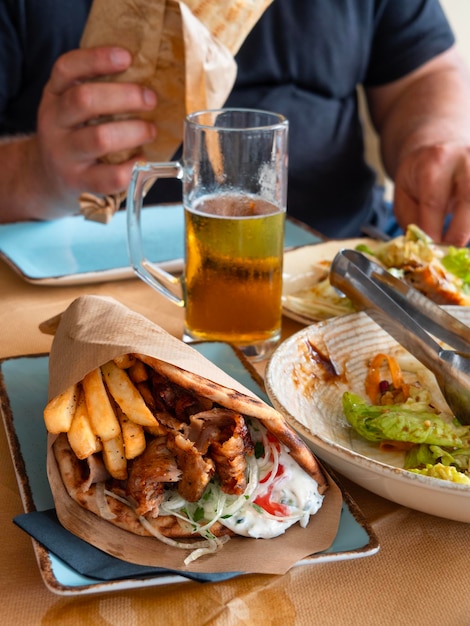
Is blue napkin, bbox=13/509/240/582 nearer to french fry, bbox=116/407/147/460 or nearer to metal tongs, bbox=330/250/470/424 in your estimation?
french fry, bbox=116/407/147/460

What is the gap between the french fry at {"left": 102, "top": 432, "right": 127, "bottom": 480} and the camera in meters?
0.82

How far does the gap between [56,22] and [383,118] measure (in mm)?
1205

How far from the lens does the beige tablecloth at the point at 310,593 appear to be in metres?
0.71

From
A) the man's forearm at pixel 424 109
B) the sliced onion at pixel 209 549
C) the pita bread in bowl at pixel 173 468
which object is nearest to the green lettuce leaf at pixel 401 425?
the pita bread in bowl at pixel 173 468

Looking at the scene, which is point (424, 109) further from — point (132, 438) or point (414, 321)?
point (132, 438)

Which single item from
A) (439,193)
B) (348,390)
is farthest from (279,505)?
(439,193)

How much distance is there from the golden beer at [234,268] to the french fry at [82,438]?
434 mm

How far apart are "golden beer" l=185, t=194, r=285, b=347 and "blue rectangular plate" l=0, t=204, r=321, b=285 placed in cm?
34

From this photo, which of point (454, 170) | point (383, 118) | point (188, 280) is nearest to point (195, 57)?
point (188, 280)

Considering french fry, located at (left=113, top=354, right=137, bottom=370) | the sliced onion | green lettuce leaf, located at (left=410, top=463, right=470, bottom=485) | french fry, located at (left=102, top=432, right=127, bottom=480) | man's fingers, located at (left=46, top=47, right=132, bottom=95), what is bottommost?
the sliced onion

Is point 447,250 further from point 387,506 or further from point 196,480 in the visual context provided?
point 196,480

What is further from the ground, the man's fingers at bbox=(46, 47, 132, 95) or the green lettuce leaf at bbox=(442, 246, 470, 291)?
the man's fingers at bbox=(46, 47, 132, 95)

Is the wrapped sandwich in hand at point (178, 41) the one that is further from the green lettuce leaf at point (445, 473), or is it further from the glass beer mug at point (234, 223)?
the green lettuce leaf at point (445, 473)

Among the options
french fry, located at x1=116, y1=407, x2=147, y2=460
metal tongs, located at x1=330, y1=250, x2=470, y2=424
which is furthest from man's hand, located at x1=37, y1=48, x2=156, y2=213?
french fry, located at x1=116, y1=407, x2=147, y2=460
